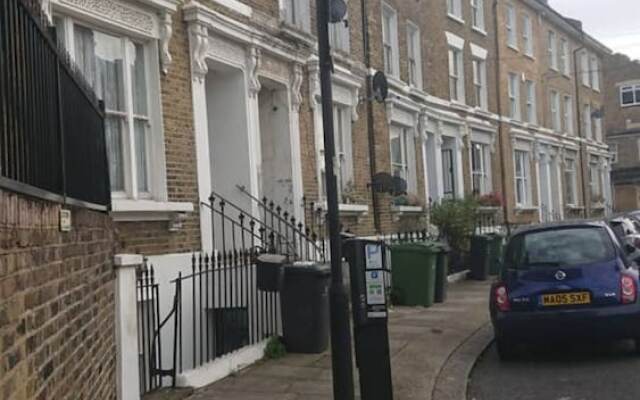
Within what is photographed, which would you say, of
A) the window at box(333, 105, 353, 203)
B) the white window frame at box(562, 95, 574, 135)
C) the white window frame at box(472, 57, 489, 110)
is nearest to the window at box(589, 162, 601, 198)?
the white window frame at box(562, 95, 574, 135)

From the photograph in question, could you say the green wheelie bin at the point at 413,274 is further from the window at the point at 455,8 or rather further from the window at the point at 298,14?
the window at the point at 455,8

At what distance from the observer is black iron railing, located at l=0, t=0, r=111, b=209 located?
3.27 m

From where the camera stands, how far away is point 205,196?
10055 millimetres

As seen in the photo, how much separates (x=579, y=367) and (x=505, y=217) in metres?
16.4

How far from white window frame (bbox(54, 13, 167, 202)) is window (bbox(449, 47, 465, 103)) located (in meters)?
13.4

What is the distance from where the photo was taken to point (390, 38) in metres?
17.8

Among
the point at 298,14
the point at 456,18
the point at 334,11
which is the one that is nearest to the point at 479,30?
the point at 456,18

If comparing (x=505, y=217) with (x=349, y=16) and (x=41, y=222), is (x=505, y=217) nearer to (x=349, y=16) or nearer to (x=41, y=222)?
(x=349, y=16)

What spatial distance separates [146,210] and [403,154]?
10294 mm

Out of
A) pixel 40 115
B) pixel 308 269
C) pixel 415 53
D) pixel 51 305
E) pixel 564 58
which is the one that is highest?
pixel 564 58

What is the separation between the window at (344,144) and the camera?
14.7 m

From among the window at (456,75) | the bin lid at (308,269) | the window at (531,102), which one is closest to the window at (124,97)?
the bin lid at (308,269)

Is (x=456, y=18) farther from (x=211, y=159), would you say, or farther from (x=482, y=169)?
(x=211, y=159)

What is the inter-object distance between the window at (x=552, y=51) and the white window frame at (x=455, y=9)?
9507 mm
